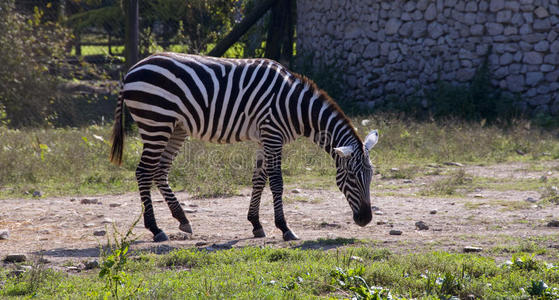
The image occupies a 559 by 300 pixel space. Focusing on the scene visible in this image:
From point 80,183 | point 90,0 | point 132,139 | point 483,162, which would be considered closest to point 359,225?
point 80,183

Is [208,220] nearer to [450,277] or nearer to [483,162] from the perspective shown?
[450,277]

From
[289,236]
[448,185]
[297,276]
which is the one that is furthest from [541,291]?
[448,185]

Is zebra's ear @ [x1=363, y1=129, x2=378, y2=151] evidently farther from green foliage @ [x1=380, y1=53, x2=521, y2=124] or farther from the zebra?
green foliage @ [x1=380, y1=53, x2=521, y2=124]

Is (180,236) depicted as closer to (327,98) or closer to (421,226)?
(327,98)

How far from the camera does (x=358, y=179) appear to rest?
5.86 metres

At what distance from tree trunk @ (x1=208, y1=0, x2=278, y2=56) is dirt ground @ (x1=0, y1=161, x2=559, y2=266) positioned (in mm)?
5046

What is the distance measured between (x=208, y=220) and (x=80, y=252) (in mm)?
1696

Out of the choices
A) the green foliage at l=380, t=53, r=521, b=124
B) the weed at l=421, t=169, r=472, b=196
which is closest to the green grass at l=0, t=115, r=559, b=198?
the weed at l=421, t=169, r=472, b=196

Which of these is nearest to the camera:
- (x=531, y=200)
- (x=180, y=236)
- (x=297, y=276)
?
(x=297, y=276)

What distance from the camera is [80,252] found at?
528 cm

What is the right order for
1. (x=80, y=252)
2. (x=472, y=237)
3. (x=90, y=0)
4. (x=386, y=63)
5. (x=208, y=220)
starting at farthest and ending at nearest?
1. (x=90, y=0)
2. (x=386, y=63)
3. (x=208, y=220)
4. (x=472, y=237)
5. (x=80, y=252)

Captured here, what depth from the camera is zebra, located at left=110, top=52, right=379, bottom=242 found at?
5914 mm

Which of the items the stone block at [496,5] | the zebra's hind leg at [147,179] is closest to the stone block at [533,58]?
the stone block at [496,5]

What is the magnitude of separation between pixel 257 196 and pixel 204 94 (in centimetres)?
112
